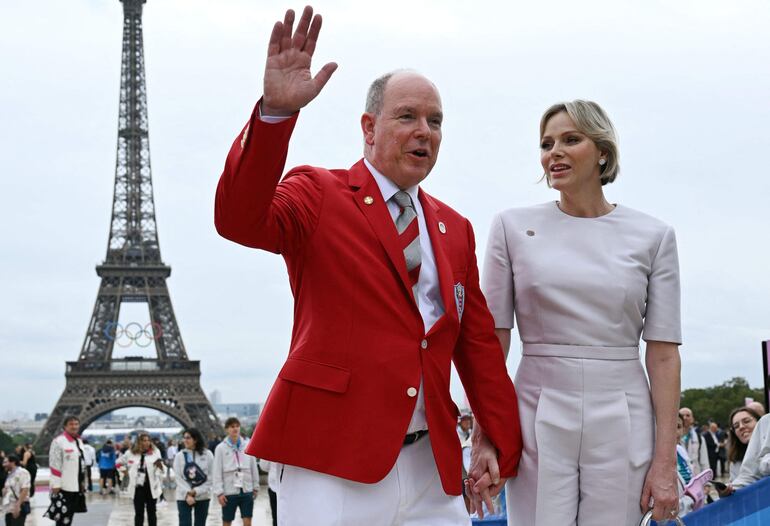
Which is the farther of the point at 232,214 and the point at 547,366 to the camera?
the point at 547,366

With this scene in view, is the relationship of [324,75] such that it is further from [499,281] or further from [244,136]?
[499,281]

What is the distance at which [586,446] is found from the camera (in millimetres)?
3508

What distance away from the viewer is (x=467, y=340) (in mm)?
3617

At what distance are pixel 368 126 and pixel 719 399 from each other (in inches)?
2292

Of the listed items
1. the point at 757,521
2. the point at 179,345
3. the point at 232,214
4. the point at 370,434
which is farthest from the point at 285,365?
the point at 179,345

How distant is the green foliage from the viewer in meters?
55.5

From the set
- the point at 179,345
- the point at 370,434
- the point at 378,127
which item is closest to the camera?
the point at 370,434

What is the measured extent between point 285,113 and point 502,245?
47.8 inches

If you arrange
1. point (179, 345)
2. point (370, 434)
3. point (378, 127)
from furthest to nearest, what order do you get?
point (179, 345) < point (378, 127) < point (370, 434)

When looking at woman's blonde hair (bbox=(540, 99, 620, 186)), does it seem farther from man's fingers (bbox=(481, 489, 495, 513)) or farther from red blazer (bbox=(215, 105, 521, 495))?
man's fingers (bbox=(481, 489, 495, 513))

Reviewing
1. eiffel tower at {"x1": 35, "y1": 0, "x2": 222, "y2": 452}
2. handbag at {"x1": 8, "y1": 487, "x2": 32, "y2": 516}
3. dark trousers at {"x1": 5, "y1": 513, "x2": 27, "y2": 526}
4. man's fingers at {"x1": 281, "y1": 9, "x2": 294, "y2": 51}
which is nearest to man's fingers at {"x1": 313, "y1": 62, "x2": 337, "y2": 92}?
man's fingers at {"x1": 281, "y1": 9, "x2": 294, "y2": 51}

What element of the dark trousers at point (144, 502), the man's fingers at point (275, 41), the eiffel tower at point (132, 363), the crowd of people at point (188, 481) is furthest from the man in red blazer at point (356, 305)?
the eiffel tower at point (132, 363)

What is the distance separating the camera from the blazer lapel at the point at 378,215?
129 inches

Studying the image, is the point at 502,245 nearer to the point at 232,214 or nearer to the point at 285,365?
the point at 285,365
